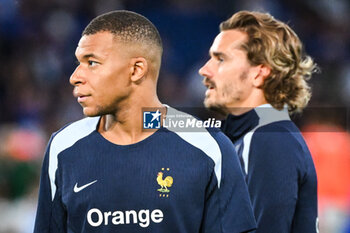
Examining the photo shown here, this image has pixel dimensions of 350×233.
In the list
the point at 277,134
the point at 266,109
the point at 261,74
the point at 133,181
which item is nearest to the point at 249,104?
the point at 266,109

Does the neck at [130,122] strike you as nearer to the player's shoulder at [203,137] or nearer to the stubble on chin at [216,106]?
the player's shoulder at [203,137]

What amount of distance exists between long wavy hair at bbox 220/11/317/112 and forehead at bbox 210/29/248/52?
0.03 metres

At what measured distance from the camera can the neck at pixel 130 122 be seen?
2.40 metres

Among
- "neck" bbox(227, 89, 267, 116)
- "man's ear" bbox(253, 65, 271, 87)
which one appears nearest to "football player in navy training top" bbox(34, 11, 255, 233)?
"neck" bbox(227, 89, 267, 116)

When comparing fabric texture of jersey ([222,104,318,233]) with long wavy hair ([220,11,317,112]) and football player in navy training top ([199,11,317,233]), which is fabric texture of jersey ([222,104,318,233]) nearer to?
football player in navy training top ([199,11,317,233])

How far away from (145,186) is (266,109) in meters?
0.97

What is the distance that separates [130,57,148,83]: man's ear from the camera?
93.5 inches

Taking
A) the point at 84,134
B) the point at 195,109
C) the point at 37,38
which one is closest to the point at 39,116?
the point at 37,38

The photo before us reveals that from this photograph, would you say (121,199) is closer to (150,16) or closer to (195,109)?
(195,109)

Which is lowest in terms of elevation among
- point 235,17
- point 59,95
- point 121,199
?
point 121,199

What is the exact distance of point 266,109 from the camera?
3010mm

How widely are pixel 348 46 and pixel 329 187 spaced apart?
149 inches

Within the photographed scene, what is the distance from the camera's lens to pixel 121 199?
229 cm

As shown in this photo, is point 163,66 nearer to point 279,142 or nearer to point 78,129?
point 279,142
